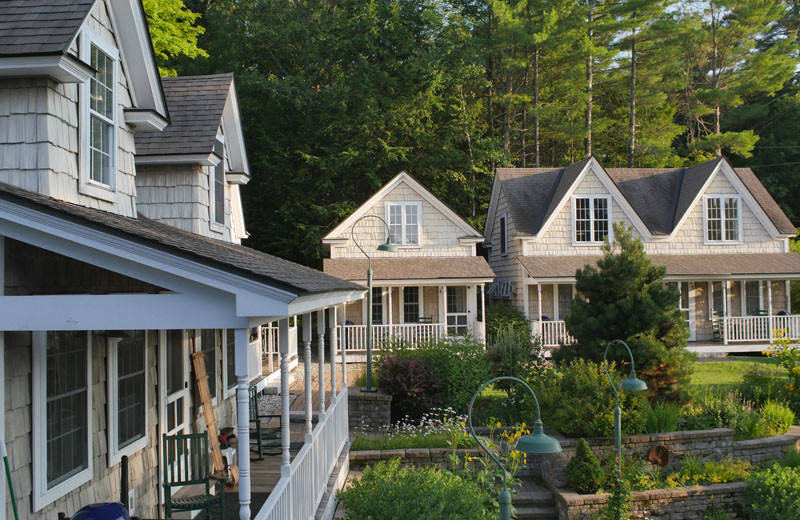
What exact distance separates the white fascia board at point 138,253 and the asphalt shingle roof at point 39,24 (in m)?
2.27

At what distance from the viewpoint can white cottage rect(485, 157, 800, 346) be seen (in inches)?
901

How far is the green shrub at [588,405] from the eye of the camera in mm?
10898

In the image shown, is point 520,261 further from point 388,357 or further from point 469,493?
point 469,493

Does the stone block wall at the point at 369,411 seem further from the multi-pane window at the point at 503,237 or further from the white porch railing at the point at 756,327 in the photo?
the white porch railing at the point at 756,327

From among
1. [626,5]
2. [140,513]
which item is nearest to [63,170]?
[140,513]

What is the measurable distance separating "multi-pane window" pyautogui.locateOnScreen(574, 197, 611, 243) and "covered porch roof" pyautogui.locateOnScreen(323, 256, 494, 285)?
4.14m

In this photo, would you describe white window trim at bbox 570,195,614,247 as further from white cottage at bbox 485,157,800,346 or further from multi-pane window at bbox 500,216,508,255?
multi-pane window at bbox 500,216,508,255

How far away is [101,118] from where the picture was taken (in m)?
7.39

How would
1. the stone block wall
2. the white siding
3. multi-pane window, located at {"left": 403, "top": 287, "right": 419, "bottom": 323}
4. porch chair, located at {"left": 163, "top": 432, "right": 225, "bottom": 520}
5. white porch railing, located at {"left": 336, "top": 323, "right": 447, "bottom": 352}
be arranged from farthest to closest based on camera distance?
1. multi-pane window, located at {"left": 403, "top": 287, "right": 419, "bottom": 323}
2. the white siding
3. white porch railing, located at {"left": 336, "top": 323, "right": 447, "bottom": 352}
4. the stone block wall
5. porch chair, located at {"left": 163, "top": 432, "right": 225, "bottom": 520}

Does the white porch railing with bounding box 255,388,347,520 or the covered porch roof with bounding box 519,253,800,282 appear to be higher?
the covered porch roof with bounding box 519,253,800,282

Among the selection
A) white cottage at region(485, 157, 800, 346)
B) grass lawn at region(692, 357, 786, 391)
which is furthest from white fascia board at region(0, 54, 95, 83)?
white cottage at region(485, 157, 800, 346)

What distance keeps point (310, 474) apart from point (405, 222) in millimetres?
16647

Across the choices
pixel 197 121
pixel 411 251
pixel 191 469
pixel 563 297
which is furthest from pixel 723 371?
pixel 191 469

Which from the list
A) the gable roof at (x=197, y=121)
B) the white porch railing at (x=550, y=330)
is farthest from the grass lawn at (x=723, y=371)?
the gable roof at (x=197, y=121)
